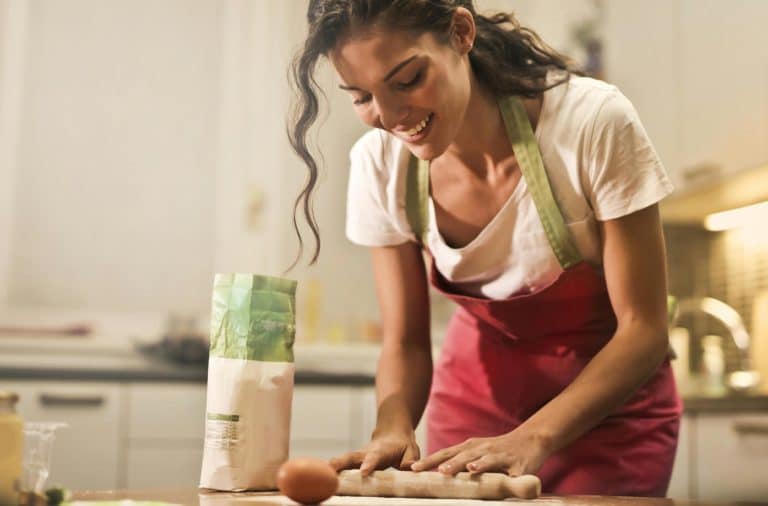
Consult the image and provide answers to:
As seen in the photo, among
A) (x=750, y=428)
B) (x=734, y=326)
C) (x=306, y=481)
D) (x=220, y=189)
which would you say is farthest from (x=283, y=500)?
(x=220, y=189)

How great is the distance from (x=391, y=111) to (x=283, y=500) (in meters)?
0.48

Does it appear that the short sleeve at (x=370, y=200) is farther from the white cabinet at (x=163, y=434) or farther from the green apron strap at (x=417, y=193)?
the white cabinet at (x=163, y=434)

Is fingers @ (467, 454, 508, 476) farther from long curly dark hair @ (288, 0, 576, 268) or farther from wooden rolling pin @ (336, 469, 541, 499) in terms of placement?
long curly dark hair @ (288, 0, 576, 268)

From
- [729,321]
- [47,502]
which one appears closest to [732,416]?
[729,321]

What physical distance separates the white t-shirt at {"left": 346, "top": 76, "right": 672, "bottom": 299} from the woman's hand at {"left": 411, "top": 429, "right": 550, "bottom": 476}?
1.03 feet

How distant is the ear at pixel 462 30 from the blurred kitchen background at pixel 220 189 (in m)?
1.75

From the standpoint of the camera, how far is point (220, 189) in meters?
3.55

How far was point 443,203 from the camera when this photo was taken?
1490mm

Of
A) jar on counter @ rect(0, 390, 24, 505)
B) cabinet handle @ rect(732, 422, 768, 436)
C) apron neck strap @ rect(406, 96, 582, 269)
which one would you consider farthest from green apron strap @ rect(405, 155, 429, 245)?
cabinet handle @ rect(732, 422, 768, 436)

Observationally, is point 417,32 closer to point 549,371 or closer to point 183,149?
point 549,371

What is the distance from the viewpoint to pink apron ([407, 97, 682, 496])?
56.1 inches

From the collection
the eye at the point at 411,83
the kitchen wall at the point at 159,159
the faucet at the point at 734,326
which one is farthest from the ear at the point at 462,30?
the kitchen wall at the point at 159,159

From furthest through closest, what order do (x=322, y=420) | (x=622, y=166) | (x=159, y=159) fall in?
1. (x=159, y=159)
2. (x=322, y=420)
3. (x=622, y=166)

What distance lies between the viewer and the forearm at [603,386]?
1247 mm
